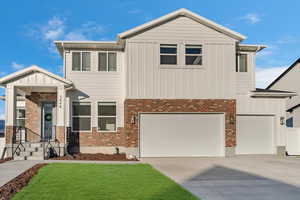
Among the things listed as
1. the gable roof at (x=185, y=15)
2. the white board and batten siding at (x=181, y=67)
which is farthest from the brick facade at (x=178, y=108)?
the gable roof at (x=185, y=15)

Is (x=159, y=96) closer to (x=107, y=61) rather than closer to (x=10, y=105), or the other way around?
(x=107, y=61)

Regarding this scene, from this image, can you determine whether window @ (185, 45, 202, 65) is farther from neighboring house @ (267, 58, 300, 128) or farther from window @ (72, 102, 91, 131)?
neighboring house @ (267, 58, 300, 128)

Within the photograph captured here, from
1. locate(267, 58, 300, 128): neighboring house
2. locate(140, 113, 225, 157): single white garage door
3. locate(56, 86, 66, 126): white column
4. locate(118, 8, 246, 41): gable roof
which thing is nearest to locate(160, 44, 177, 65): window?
locate(118, 8, 246, 41): gable roof

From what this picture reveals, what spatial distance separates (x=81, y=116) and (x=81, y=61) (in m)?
3.07

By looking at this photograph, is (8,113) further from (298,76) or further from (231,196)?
(298,76)

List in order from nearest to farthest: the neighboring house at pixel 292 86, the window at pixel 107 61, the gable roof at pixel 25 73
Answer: the gable roof at pixel 25 73 → the window at pixel 107 61 → the neighboring house at pixel 292 86

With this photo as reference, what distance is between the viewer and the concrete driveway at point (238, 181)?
22.5 feet

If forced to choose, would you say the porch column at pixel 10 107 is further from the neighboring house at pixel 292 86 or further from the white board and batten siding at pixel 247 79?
the neighboring house at pixel 292 86

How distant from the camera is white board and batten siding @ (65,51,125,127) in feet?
53.7

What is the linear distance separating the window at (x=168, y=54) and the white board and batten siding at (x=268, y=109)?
13.5 feet

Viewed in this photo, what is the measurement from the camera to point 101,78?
16.6 metres

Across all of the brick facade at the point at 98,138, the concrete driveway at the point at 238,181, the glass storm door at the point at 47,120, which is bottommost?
the concrete driveway at the point at 238,181

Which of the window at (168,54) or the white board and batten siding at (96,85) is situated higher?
the window at (168,54)

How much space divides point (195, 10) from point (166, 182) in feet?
34.1
